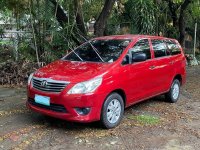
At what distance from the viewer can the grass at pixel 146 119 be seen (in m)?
6.66

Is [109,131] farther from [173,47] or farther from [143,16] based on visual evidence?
[143,16]

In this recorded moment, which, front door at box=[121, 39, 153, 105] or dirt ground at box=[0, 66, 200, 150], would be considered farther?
front door at box=[121, 39, 153, 105]

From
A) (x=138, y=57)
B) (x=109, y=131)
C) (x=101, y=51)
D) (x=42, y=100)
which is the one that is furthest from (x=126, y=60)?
(x=42, y=100)

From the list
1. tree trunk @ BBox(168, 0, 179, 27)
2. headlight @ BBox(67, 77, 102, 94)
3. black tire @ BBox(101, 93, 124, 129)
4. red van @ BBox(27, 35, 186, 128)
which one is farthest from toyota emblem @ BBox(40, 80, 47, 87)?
tree trunk @ BBox(168, 0, 179, 27)

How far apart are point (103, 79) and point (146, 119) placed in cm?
151

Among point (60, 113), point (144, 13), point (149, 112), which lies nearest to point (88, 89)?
point (60, 113)

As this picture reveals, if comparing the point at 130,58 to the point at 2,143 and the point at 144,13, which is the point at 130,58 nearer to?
the point at 2,143

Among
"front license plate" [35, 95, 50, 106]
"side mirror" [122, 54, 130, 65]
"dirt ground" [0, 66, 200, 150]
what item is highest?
"side mirror" [122, 54, 130, 65]

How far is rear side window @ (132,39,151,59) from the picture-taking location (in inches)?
276

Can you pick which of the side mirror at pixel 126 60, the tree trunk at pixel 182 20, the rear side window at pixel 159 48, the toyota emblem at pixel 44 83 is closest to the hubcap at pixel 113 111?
the side mirror at pixel 126 60

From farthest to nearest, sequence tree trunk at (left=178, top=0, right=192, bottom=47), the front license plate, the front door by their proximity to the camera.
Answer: tree trunk at (left=178, top=0, right=192, bottom=47)
the front door
the front license plate

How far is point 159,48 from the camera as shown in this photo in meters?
7.93

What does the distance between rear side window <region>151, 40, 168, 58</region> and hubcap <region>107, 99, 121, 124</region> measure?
1.93 meters

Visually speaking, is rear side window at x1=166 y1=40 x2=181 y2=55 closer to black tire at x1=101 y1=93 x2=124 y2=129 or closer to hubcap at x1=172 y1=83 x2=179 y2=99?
hubcap at x1=172 y1=83 x2=179 y2=99
